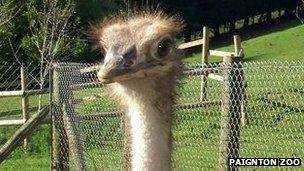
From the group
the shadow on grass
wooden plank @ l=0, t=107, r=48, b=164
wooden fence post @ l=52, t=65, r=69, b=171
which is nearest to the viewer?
wooden plank @ l=0, t=107, r=48, b=164

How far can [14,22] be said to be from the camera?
22750 mm

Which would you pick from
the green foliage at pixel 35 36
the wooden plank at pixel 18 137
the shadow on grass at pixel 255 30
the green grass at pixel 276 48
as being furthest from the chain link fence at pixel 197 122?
the shadow on grass at pixel 255 30

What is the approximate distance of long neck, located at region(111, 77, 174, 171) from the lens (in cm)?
315

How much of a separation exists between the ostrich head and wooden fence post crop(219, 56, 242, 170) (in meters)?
1.83

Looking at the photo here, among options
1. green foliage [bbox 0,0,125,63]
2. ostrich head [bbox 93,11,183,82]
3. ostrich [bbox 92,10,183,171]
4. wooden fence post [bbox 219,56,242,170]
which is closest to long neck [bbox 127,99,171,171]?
ostrich [bbox 92,10,183,171]

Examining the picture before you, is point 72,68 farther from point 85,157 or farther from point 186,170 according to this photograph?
point 186,170

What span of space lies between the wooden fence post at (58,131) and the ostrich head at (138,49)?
121 inches

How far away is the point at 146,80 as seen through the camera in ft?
10.5

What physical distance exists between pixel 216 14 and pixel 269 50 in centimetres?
1256

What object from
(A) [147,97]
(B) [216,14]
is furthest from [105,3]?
(A) [147,97]

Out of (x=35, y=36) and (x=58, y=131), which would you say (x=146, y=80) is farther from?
(x=35, y=36)

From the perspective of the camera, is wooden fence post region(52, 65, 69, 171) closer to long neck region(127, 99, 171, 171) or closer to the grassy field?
the grassy field

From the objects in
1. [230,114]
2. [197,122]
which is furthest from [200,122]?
[230,114]

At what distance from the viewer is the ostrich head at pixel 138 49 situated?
3066 millimetres
